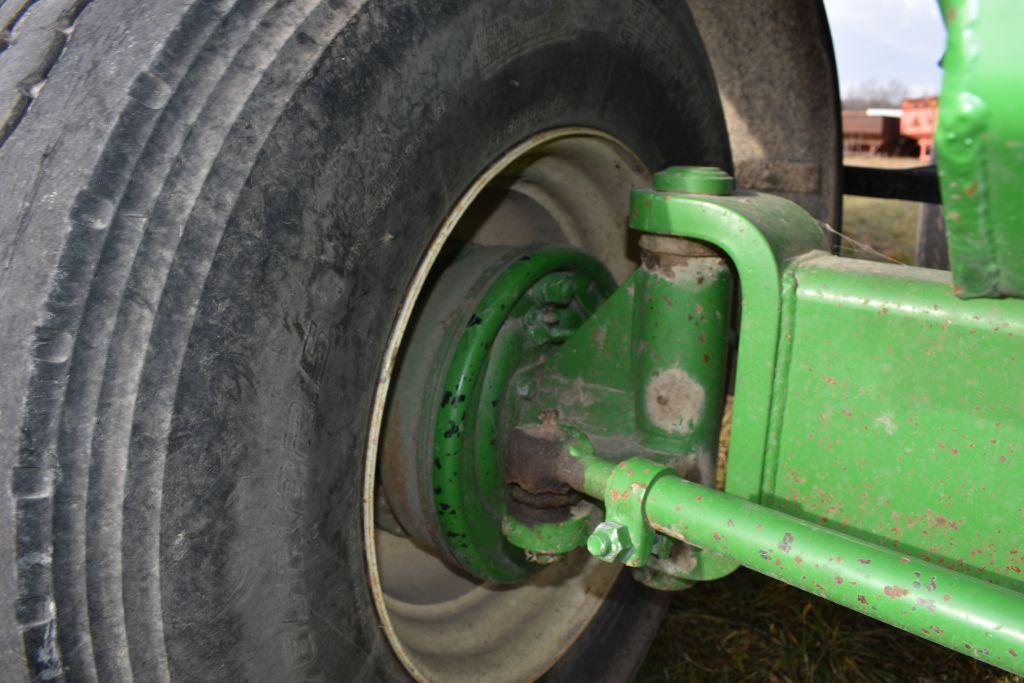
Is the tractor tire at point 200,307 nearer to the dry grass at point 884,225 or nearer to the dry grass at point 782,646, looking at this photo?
the dry grass at point 782,646

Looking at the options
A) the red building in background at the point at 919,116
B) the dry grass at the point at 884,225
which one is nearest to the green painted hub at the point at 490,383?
the dry grass at the point at 884,225

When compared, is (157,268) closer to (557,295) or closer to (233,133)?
(233,133)

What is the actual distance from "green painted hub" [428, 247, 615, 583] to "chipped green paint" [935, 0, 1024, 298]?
24.1 inches

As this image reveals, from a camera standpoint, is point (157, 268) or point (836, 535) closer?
point (157, 268)

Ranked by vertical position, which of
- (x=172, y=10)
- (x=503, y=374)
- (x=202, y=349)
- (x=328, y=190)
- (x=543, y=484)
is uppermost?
(x=172, y=10)

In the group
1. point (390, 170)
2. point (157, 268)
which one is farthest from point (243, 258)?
point (390, 170)

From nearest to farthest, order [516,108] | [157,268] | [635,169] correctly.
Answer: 1. [157,268]
2. [516,108]
3. [635,169]

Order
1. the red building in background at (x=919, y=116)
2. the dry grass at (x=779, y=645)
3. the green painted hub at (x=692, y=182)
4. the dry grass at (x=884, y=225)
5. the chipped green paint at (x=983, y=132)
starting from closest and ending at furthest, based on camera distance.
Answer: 1. the chipped green paint at (x=983, y=132)
2. the green painted hub at (x=692, y=182)
3. the dry grass at (x=779, y=645)
4. the dry grass at (x=884, y=225)
5. the red building in background at (x=919, y=116)

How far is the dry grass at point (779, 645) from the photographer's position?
1.71 m

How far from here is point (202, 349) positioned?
0.78 m

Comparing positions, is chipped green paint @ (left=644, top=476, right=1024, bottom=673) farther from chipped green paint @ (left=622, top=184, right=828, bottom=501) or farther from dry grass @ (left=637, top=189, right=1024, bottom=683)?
dry grass @ (left=637, top=189, right=1024, bottom=683)

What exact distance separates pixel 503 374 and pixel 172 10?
61 centimetres

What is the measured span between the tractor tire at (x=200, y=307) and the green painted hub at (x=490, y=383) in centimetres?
22

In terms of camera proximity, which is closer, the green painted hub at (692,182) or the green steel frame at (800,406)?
the green steel frame at (800,406)
